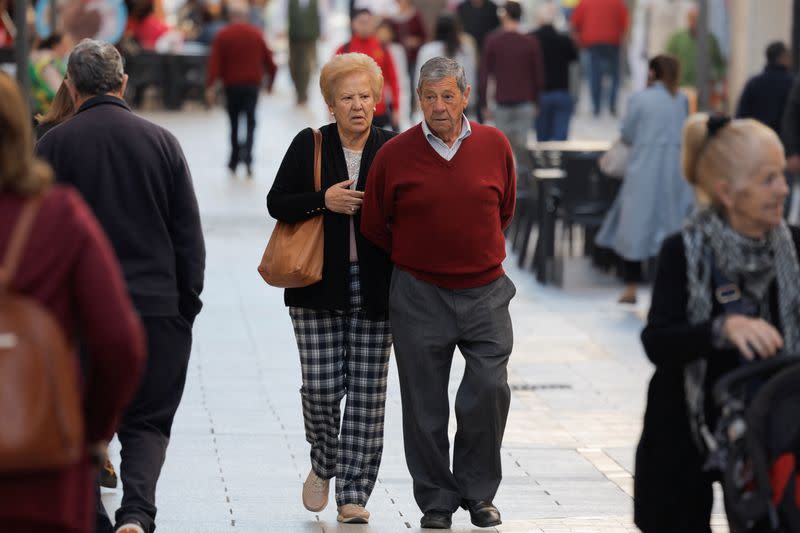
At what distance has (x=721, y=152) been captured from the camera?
4465mm

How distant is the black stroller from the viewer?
4.00 meters

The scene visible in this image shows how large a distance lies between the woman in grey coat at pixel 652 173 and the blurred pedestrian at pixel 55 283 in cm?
994

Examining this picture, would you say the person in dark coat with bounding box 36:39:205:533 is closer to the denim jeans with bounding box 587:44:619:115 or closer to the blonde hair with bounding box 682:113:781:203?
the blonde hair with bounding box 682:113:781:203

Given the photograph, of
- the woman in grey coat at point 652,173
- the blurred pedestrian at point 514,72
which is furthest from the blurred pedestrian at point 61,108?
the blurred pedestrian at point 514,72

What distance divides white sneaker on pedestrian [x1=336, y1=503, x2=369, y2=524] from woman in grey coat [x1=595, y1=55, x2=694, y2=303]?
22.6 feet

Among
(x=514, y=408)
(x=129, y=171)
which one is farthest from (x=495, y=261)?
(x=514, y=408)

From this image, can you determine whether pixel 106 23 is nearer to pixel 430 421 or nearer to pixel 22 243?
pixel 430 421

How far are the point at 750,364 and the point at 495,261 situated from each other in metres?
2.37

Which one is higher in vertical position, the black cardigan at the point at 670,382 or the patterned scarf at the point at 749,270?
the patterned scarf at the point at 749,270

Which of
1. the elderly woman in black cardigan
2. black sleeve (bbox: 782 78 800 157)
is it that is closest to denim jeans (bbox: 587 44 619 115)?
black sleeve (bbox: 782 78 800 157)

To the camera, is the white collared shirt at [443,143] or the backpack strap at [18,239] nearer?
the backpack strap at [18,239]

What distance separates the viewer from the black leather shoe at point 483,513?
6.75 meters

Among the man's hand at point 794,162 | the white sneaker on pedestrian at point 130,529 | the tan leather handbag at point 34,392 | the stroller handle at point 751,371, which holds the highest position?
the tan leather handbag at point 34,392

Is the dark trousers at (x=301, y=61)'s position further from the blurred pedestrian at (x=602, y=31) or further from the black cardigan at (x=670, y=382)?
the black cardigan at (x=670, y=382)
